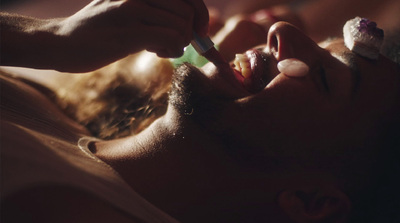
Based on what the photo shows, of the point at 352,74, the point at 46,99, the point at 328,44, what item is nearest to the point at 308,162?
the point at 352,74

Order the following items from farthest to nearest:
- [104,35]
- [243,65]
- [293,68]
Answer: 1. [243,65]
2. [293,68]
3. [104,35]

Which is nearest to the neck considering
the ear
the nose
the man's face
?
the man's face

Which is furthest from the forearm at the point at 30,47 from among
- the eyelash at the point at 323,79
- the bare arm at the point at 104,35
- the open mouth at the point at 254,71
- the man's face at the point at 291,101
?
the eyelash at the point at 323,79

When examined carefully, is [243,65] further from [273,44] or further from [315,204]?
[315,204]

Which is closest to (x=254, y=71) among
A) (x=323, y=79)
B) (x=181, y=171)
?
(x=323, y=79)

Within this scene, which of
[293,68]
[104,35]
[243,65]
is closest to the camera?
[104,35]

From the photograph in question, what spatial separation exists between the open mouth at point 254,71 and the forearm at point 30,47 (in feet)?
1.33

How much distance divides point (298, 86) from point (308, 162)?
17cm

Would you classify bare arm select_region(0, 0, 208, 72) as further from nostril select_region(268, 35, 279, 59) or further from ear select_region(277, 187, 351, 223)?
ear select_region(277, 187, 351, 223)

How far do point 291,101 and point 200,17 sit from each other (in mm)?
263

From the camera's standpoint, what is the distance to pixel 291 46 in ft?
3.19

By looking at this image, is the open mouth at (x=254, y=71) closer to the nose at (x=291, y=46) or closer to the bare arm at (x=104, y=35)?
the nose at (x=291, y=46)

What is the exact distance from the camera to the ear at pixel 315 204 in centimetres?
94

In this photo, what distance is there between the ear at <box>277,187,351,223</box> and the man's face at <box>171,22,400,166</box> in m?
0.11
